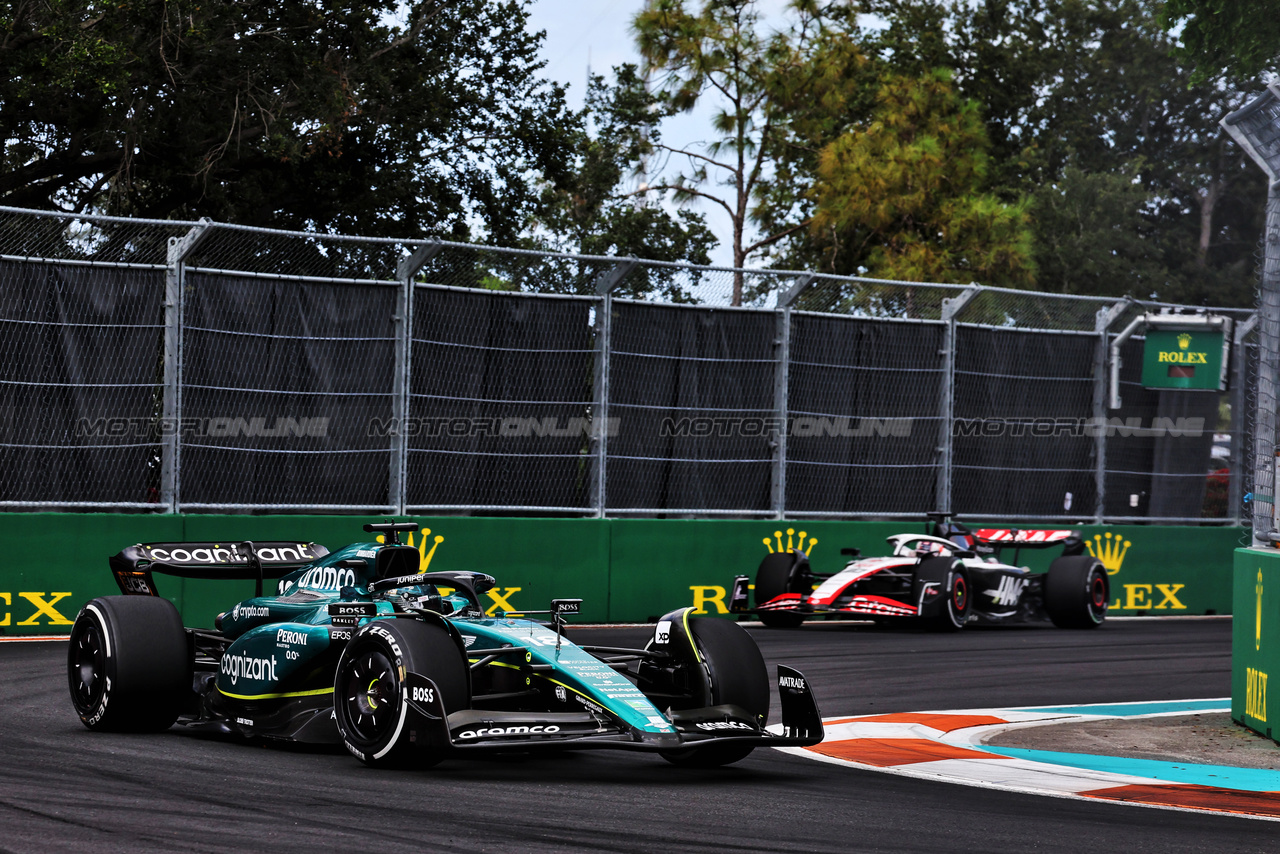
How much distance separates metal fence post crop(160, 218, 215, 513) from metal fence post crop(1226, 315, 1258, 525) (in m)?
12.0

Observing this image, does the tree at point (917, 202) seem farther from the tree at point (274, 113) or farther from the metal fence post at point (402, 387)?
the metal fence post at point (402, 387)

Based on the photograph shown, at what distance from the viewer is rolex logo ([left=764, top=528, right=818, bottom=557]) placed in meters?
16.2

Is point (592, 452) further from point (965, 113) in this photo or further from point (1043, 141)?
point (1043, 141)

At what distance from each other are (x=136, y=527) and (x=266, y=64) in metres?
9.78

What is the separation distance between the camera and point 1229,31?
42906mm

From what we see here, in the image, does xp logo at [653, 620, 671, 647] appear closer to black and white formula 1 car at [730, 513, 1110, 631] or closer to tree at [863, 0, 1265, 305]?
black and white formula 1 car at [730, 513, 1110, 631]

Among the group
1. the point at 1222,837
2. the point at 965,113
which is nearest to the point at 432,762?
the point at 1222,837

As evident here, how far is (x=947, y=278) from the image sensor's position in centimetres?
3023

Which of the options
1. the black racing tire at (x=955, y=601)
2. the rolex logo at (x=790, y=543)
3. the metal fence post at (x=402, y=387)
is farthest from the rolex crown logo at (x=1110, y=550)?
the metal fence post at (x=402, y=387)

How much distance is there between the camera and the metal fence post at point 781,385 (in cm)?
1622

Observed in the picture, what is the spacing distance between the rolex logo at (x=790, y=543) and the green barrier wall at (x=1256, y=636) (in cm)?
695
